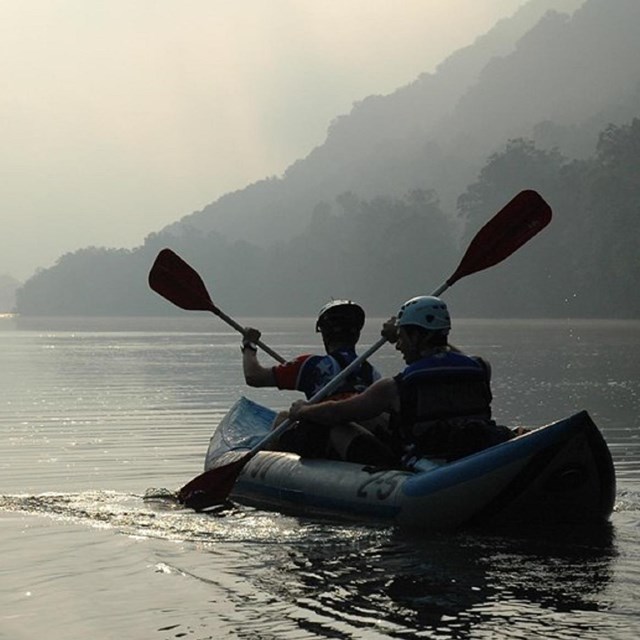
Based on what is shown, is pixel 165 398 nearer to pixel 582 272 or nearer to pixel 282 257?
pixel 582 272

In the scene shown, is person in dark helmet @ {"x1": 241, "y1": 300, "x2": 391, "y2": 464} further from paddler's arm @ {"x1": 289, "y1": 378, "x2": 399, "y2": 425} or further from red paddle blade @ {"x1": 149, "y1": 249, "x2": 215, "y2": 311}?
red paddle blade @ {"x1": 149, "y1": 249, "x2": 215, "y2": 311}

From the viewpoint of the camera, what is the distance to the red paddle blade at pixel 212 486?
10383 millimetres

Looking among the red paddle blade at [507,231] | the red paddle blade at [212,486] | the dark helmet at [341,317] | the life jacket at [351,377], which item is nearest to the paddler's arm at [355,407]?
the life jacket at [351,377]

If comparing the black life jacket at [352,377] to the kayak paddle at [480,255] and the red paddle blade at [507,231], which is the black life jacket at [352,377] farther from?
the red paddle blade at [507,231]

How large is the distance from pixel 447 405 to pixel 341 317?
1.59 meters

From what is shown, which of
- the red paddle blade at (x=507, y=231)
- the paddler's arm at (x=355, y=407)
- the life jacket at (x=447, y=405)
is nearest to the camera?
the life jacket at (x=447, y=405)

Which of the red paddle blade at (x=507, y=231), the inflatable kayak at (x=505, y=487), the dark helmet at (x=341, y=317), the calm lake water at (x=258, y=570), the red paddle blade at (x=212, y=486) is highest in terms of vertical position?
the red paddle blade at (x=507, y=231)

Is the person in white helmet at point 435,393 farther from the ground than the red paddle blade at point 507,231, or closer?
closer

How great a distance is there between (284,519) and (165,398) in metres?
13.7

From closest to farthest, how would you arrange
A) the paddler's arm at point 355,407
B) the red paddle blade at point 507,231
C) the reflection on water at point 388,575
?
the reflection on water at point 388,575, the paddler's arm at point 355,407, the red paddle blade at point 507,231

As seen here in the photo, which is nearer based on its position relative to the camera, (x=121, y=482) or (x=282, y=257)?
(x=121, y=482)

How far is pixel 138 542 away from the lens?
842 cm

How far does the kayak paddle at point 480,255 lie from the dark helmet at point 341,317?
0.51 meters

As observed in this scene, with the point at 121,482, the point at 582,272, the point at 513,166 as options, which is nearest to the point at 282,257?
the point at 513,166
